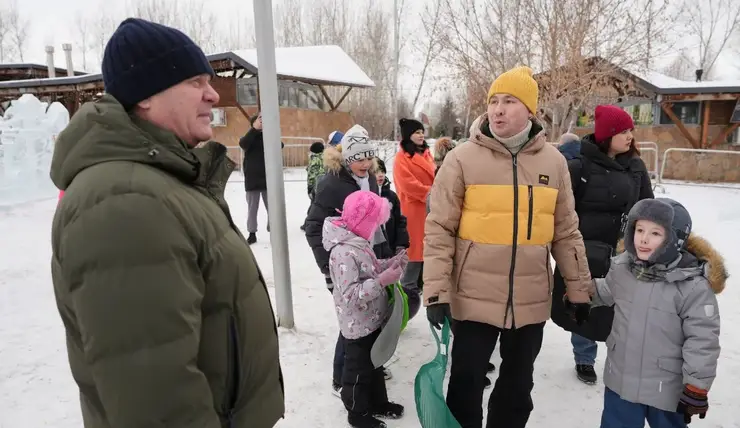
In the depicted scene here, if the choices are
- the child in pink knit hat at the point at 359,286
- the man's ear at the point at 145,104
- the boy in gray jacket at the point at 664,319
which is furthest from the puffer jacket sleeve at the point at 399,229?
the man's ear at the point at 145,104

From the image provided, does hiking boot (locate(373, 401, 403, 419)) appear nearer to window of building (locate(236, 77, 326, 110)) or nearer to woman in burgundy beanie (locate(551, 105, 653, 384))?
woman in burgundy beanie (locate(551, 105, 653, 384))

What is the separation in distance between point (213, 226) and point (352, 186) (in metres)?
2.25

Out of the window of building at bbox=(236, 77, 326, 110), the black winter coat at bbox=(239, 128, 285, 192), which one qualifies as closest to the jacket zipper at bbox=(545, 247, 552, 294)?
the black winter coat at bbox=(239, 128, 285, 192)

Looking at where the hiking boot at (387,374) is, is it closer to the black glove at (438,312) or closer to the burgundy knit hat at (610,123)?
the black glove at (438,312)

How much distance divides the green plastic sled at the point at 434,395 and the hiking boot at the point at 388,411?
0.45 m

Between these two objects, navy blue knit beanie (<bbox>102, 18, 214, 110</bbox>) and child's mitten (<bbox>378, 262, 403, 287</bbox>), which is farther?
child's mitten (<bbox>378, 262, 403, 287</bbox>)

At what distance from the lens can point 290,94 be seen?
19.9m

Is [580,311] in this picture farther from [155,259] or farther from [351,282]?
[155,259]

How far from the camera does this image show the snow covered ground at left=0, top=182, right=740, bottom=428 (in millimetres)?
2980

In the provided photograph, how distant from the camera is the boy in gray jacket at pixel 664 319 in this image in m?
2.14

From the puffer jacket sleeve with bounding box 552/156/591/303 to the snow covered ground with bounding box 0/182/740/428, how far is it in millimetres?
990

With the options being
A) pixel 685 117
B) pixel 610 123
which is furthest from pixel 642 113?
pixel 610 123

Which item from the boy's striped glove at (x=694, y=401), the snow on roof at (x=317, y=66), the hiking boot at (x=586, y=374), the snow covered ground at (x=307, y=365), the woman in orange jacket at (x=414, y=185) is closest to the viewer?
the boy's striped glove at (x=694, y=401)

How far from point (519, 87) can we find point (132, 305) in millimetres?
1965
